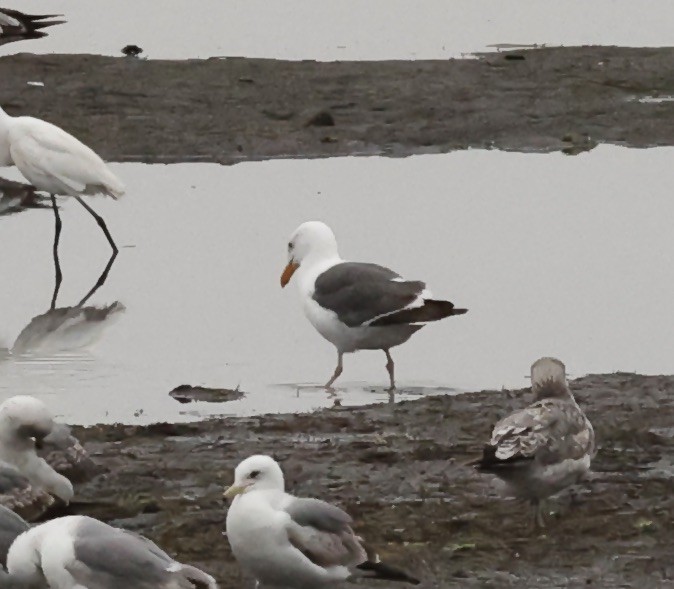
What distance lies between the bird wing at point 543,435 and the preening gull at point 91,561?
1.92 metres

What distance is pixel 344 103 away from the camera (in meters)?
22.0

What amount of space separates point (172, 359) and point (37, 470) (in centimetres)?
354

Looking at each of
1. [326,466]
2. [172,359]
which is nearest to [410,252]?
[172,359]

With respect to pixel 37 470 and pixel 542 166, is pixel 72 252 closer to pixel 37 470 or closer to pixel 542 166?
pixel 542 166

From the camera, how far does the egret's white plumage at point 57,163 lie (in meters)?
16.6

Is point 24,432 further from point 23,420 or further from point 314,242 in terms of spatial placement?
point 314,242

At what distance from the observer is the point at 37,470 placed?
31.3 ft

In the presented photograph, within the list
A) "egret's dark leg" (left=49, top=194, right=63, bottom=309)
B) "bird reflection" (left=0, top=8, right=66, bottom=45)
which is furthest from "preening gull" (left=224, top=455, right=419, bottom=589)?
"bird reflection" (left=0, top=8, right=66, bottom=45)

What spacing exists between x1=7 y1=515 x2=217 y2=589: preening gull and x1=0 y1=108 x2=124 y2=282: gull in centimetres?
880

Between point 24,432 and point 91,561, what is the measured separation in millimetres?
2354

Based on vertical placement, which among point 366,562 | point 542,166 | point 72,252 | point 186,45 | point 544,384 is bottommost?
point 366,562

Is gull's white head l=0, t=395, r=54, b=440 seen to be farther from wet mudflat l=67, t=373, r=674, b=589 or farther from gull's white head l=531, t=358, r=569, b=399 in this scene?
gull's white head l=531, t=358, r=569, b=399

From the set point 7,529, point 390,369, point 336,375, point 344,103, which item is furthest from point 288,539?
point 344,103

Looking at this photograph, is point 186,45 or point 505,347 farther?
point 186,45
